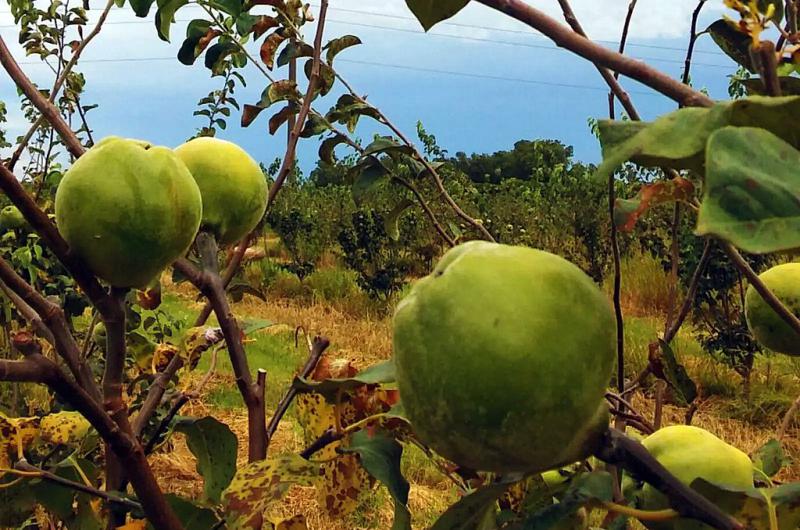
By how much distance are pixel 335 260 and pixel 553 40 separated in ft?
34.7

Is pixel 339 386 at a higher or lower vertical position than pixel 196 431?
higher

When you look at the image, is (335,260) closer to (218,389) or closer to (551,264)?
(218,389)

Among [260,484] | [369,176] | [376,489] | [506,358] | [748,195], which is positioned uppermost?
[748,195]

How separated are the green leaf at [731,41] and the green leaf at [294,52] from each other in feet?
3.18

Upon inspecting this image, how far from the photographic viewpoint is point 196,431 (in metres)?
0.92

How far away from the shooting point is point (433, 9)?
56 cm

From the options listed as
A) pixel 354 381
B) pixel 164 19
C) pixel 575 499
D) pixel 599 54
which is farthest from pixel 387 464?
pixel 164 19

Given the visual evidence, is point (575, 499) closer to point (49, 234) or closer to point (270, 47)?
point (49, 234)

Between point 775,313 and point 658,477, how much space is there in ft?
1.40

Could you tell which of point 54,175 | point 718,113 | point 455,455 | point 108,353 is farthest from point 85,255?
point 54,175

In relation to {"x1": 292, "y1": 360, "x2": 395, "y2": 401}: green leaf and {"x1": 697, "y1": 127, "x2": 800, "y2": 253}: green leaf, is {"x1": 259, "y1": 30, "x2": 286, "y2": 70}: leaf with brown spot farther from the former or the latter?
{"x1": 697, "y1": 127, "x2": 800, "y2": 253}: green leaf

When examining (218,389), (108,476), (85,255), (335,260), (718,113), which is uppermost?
(718,113)

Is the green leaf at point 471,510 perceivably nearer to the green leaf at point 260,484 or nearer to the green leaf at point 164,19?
the green leaf at point 260,484

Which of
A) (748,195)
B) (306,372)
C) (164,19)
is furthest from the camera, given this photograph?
(164,19)
